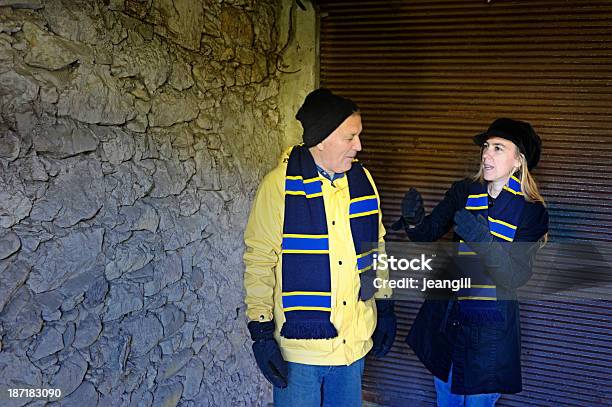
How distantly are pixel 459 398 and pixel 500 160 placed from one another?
104cm

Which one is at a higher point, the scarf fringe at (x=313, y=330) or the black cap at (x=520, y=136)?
the black cap at (x=520, y=136)

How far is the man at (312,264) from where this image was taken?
216cm

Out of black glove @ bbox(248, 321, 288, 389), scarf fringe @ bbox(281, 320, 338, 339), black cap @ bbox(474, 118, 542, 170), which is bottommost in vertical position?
black glove @ bbox(248, 321, 288, 389)

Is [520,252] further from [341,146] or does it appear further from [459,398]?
[341,146]

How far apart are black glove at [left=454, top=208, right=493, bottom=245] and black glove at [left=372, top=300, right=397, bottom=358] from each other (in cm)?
42

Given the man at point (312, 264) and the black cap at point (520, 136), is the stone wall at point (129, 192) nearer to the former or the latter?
the man at point (312, 264)

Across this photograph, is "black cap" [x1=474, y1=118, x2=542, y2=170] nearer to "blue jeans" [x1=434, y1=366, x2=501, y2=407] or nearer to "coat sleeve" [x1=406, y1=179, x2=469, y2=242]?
"coat sleeve" [x1=406, y1=179, x2=469, y2=242]

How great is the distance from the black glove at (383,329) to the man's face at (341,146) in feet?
2.04

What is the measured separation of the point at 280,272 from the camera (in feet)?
7.31

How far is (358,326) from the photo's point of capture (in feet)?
7.38

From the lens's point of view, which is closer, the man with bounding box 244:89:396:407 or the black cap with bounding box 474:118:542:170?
the man with bounding box 244:89:396:407

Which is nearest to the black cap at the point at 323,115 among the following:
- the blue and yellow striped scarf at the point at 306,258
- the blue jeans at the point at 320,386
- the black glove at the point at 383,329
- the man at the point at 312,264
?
the man at the point at 312,264

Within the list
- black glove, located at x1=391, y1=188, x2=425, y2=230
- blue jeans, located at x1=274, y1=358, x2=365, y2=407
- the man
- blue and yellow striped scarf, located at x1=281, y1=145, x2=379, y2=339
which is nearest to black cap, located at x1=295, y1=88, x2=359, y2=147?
the man

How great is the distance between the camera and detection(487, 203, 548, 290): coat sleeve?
2295mm
